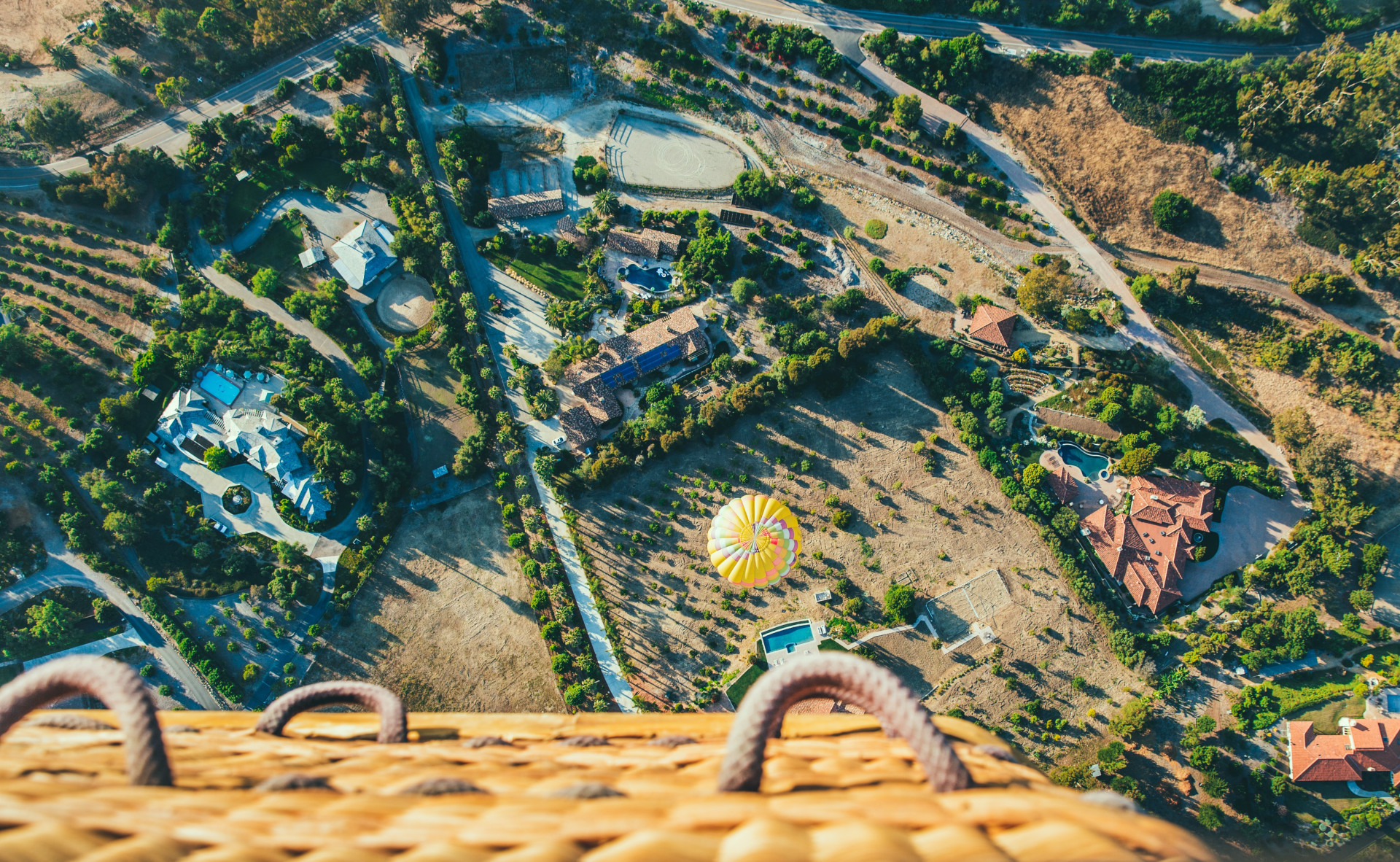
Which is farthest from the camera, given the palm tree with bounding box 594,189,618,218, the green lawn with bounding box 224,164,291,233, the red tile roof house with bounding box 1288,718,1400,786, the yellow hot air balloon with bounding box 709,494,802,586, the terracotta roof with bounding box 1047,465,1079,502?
the green lawn with bounding box 224,164,291,233

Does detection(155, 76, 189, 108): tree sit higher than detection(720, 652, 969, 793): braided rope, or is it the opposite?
detection(155, 76, 189, 108): tree

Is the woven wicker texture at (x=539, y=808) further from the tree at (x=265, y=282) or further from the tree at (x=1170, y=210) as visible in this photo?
the tree at (x=1170, y=210)

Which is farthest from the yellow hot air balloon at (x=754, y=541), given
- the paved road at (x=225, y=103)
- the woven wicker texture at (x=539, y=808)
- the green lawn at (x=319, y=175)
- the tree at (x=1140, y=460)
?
the paved road at (x=225, y=103)

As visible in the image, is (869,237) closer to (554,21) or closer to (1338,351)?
(554,21)

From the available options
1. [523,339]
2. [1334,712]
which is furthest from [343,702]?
[1334,712]

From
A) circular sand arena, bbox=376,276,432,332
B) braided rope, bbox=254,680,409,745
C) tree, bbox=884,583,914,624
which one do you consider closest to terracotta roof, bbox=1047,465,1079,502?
tree, bbox=884,583,914,624

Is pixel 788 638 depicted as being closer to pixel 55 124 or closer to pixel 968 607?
pixel 968 607

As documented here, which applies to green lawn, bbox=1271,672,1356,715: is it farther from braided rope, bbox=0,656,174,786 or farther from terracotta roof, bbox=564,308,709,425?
braided rope, bbox=0,656,174,786
